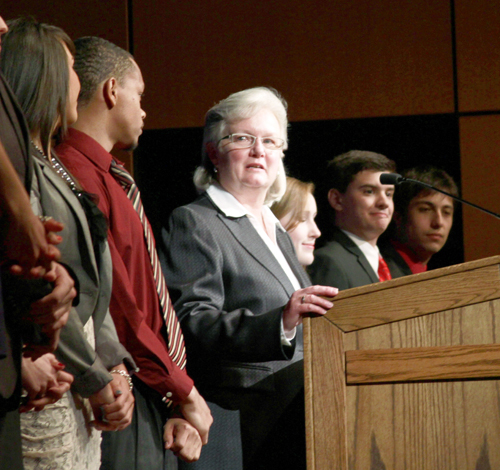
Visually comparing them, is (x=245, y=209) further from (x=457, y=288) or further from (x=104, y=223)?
(x=104, y=223)

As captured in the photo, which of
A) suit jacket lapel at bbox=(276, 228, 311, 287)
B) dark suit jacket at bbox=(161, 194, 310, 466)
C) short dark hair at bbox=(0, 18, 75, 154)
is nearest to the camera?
short dark hair at bbox=(0, 18, 75, 154)

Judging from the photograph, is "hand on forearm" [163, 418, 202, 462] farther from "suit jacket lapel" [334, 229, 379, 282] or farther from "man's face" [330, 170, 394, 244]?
"man's face" [330, 170, 394, 244]

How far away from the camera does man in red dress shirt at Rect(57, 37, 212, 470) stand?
1491mm

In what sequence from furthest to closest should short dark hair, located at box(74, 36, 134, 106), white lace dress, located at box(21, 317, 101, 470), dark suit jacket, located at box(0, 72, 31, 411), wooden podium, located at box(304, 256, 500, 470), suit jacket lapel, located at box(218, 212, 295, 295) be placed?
suit jacket lapel, located at box(218, 212, 295, 295)
short dark hair, located at box(74, 36, 134, 106)
wooden podium, located at box(304, 256, 500, 470)
white lace dress, located at box(21, 317, 101, 470)
dark suit jacket, located at box(0, 72, 31, 411)

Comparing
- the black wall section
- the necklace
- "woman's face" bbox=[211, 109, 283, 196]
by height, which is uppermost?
the black wall section

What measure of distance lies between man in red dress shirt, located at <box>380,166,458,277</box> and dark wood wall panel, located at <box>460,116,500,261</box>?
22cm

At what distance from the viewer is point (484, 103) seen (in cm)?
357

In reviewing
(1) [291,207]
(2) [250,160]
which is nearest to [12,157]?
(2) [250,160]

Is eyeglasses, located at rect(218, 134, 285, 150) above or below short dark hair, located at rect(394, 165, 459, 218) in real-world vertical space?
below

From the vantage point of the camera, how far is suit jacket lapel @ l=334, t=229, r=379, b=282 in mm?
2838

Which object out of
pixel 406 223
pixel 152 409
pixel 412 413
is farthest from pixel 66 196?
pixel 406 223

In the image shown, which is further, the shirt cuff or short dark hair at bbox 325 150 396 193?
short dark hair at bbox 325 150 396 193

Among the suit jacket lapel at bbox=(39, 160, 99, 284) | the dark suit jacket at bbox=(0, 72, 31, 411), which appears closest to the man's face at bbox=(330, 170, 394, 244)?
the suit jacket lapel at bbox=(39, 160, 99, 284)

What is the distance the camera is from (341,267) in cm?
279
